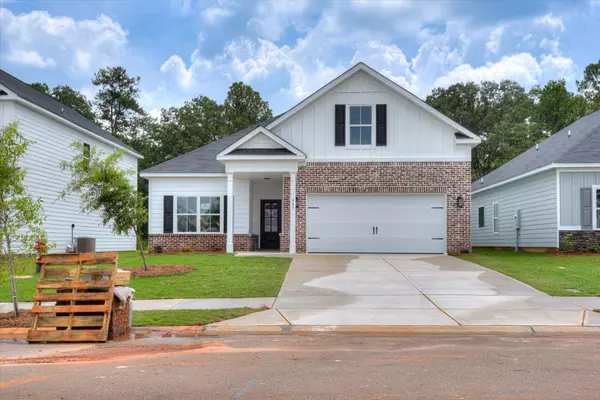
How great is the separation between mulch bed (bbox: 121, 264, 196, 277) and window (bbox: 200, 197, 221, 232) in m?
6.69

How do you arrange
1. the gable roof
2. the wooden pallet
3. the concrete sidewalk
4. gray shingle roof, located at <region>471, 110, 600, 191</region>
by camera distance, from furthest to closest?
the gable roof
gray shingle roof, located at <region>471, 110, 600, 191</region>
the concrete sidewalk
the wooden pallet

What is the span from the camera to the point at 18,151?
9.70 meters

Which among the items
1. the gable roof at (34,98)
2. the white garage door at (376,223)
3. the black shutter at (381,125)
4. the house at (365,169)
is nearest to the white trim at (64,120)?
the gable roof at (34,98)

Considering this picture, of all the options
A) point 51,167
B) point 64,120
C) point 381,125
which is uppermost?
point 64,120

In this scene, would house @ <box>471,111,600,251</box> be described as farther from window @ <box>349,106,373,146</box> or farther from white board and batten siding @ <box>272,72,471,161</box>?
window @ <box>349,106,373,146</box>

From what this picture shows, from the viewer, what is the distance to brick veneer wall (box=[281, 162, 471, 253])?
20766 mm

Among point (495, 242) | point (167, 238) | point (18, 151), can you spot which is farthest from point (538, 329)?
point (495, 242)

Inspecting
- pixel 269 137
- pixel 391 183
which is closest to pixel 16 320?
pixel 269 137

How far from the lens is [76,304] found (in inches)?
346

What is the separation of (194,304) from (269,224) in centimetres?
1315

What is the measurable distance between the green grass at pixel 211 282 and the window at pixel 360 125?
244 inches

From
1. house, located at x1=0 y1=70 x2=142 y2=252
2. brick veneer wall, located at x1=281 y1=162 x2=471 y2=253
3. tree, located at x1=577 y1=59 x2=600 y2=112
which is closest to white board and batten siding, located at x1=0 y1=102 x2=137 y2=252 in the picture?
house, located at x1=0 y1=70 x2=142 y2=252

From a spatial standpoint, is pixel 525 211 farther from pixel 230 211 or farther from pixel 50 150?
pixel 50 150

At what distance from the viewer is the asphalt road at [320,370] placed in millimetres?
5211
